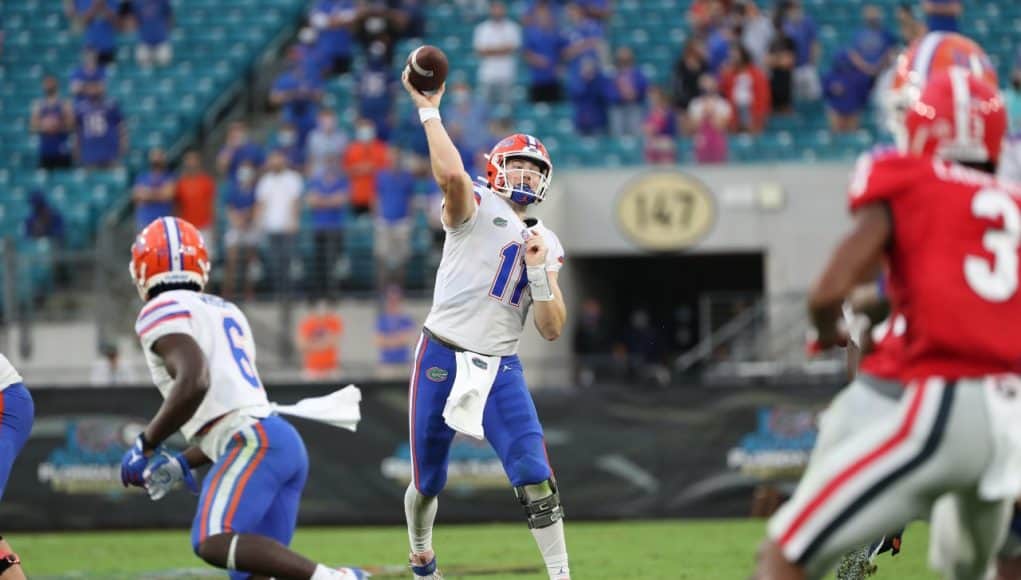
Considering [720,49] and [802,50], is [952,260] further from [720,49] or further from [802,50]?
[802,50]

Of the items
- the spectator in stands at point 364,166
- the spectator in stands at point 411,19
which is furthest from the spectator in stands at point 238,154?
the spectator in stands at point 411,19

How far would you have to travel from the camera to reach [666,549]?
1152 cm

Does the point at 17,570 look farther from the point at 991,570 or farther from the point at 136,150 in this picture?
the point at 136,150

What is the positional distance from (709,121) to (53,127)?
8.89m

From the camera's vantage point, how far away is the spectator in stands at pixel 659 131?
61.5ft

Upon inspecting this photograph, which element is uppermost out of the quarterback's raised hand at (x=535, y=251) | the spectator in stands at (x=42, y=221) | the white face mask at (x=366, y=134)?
the quarterback's raised hand at (x=535, y=251)

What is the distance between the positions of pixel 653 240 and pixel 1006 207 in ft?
45.3

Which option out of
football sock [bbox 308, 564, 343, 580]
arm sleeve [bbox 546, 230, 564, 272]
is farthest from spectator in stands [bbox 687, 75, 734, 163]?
football sock [bbox 308, 564, 343, 580]

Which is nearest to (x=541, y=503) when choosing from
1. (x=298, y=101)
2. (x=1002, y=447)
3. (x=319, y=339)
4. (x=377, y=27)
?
(x=1002, y=447)

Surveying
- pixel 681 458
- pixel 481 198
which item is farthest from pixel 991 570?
pixel 681 458

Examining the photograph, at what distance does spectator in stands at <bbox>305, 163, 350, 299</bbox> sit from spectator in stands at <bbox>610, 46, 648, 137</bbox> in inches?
135

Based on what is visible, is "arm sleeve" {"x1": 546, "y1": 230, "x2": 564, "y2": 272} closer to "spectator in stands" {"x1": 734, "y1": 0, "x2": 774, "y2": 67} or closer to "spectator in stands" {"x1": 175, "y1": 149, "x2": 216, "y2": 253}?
"spectator in stands" {"x1": 175, "y1": 149, "x2": 216, "y2": 253}

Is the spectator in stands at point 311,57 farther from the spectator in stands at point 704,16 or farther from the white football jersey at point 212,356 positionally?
the white football jersey at point 212,356

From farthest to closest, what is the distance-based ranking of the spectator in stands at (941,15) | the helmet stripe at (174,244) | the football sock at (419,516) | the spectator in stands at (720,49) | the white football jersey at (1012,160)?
the spectator in stands at (720,49), the spectator in stands at (941,15), the white football jersey at (1012,160), the football sock at (419,516), the helmet stripe at (174,244)
